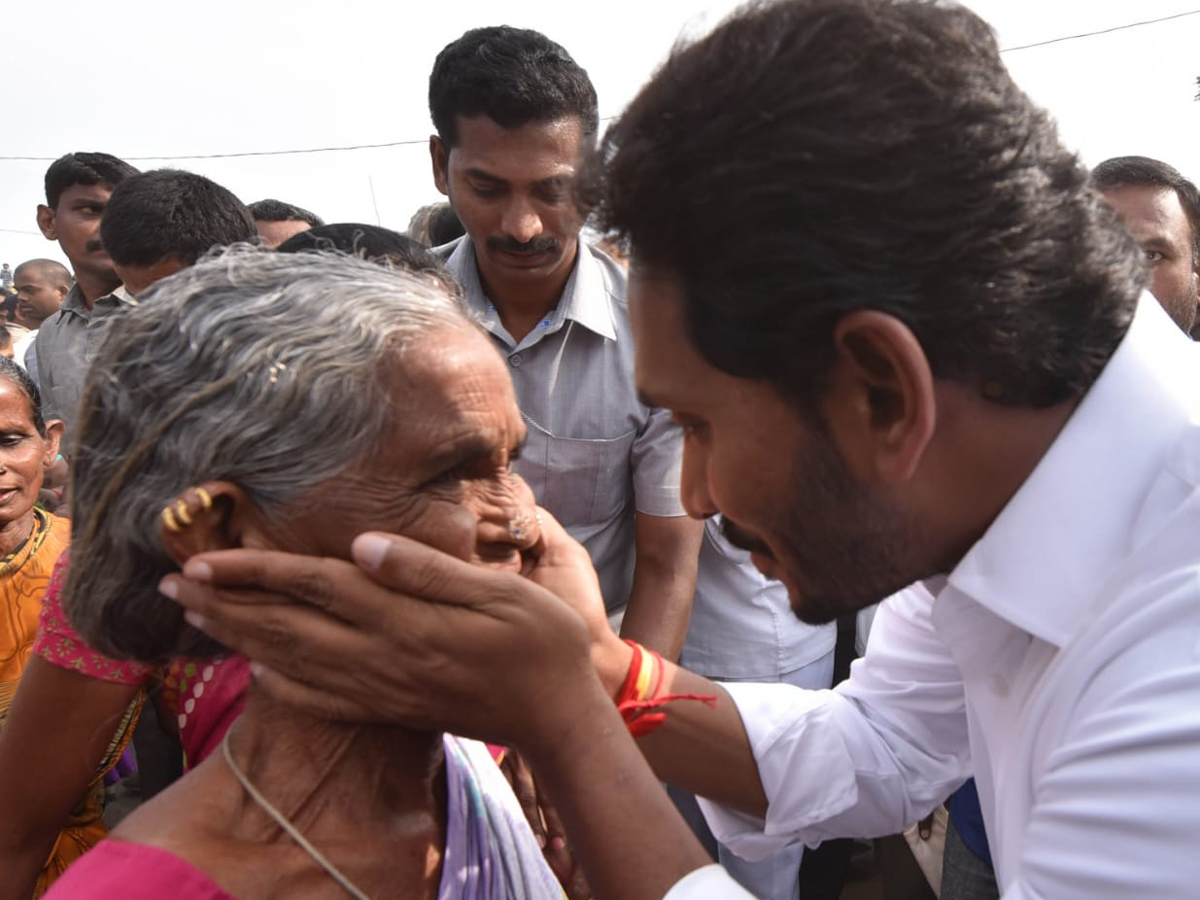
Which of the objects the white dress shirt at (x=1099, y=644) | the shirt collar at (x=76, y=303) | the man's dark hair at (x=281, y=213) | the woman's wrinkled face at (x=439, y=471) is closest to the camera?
the white dress shirt at (x=1099, y=644)

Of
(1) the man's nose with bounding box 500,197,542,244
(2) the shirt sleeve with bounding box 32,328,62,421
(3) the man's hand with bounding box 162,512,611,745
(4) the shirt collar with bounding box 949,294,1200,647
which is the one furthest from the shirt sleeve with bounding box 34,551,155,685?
(2) the shirt sleeve with bounding box 32,328,62,421

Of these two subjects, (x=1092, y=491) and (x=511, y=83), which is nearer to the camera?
(x=1092, y=491)

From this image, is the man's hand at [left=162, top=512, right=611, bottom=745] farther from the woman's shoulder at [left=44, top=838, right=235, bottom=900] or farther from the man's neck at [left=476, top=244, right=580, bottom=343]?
the man's neck at [left=476, top=244, right=580, bottom=343]

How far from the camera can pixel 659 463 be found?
3398 millimetres

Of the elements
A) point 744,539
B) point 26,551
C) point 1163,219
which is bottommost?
point 26,551

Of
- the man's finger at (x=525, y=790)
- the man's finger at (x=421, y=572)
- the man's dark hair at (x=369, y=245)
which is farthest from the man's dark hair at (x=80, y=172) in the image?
the man's finger at (x=421, y=572)

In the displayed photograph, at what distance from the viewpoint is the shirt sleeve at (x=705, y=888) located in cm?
141

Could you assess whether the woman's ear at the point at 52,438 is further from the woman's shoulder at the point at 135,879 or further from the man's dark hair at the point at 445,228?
the woman's shoulder at the point at 135,879

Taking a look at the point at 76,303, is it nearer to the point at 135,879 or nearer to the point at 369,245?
the point at 369,245

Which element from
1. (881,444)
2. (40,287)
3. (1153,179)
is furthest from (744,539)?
(40,287)

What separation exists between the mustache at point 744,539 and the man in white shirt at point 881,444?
0.07 metres

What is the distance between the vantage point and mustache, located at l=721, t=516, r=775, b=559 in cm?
184

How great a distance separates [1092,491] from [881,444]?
374mm

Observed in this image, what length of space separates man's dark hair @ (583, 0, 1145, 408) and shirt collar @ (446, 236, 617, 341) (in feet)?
5.85
